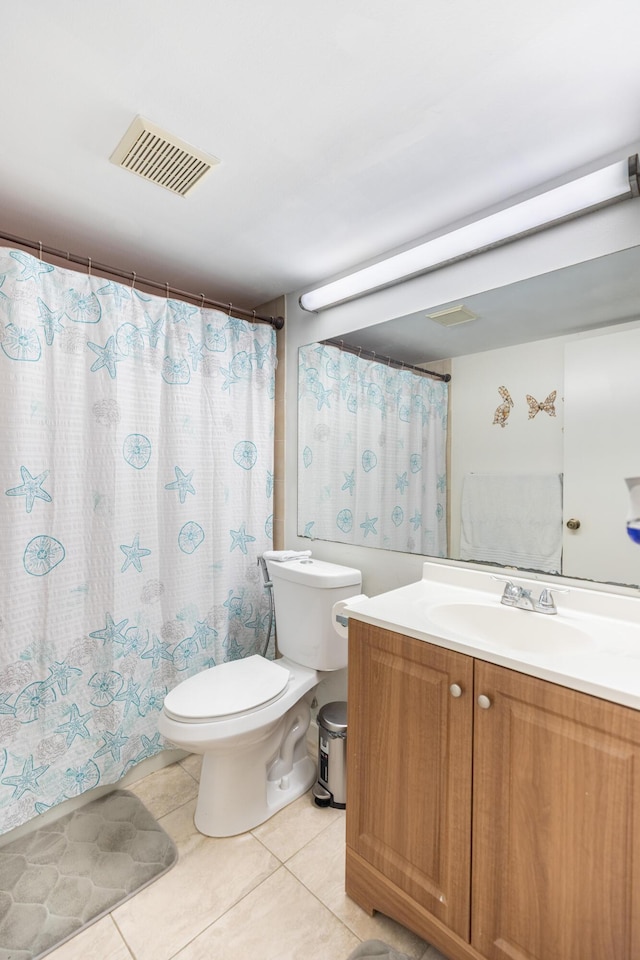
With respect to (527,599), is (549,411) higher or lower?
higher

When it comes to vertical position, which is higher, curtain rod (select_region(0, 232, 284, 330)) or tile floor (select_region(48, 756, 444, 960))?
curtain rod (select_region(0, 232, 284, 330))

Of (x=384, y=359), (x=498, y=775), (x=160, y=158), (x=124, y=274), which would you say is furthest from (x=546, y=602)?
(x=124, y=274)

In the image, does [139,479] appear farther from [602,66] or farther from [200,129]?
[602,66]

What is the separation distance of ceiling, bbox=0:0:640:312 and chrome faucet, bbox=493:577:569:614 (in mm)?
1233

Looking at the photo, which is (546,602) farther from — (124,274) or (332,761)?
(124,274)

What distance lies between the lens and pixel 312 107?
1117mm

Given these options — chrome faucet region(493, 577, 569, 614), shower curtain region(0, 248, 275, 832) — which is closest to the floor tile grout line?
shower curtain region(0, 248, 275, 832)

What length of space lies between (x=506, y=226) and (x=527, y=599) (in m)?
1.12

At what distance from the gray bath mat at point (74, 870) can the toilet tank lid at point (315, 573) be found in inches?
39.0

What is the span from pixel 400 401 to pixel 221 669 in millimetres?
1273

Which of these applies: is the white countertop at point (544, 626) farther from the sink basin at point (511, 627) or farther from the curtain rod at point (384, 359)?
the curtain rod at point (384, 359)

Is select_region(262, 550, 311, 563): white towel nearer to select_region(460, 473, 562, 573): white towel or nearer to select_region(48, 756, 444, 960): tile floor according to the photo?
select_region(460, 473, 562, 573): white towel

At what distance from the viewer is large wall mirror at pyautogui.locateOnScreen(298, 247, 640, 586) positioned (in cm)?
126

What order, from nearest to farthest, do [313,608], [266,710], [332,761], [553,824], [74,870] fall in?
[553,824]
[74,870]
[266,710]
[332,761]
[313,608]
